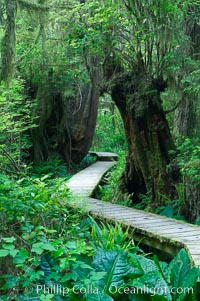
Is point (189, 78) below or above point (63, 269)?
above

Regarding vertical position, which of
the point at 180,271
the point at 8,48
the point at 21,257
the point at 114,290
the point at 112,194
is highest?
the point at 8,48

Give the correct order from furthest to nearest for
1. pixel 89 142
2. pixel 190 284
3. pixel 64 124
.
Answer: pixel 89 142
pixel 64 124
pixel 190 284

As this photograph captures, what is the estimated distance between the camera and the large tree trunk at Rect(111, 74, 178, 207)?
8164mm

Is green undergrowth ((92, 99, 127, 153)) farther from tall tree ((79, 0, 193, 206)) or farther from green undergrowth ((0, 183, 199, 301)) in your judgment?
green undergrowth ((0, 183, 199, 301))

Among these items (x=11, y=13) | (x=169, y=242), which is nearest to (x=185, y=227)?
(x=169, y=242)

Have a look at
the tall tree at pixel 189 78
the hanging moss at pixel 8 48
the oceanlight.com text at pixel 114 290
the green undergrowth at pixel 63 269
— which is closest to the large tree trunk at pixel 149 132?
the tall tree at pixel 189 78

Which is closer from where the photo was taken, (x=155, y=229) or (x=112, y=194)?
(x=155, y=229)

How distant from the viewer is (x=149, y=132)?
8359mm

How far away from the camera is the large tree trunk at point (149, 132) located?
8164mm

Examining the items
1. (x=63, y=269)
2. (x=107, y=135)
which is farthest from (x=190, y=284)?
(x=107, y=135)

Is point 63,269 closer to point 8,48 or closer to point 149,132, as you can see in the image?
point 149,132

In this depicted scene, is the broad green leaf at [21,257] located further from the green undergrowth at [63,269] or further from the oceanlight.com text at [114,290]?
the oceanlight.com text at [114,290]

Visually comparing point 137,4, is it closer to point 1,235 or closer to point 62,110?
point 1,235

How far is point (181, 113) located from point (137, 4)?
2.89 metres
